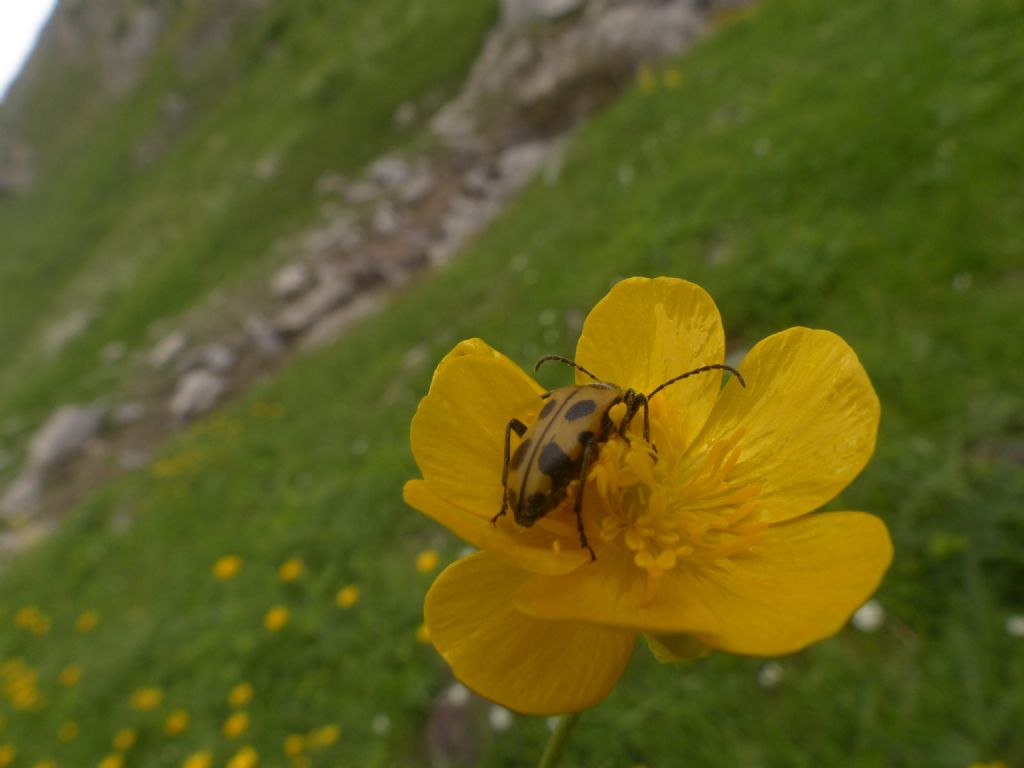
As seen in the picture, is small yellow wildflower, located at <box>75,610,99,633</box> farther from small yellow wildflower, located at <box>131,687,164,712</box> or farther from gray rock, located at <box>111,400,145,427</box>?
gray rock, located at <box>111,400,145,427</box>

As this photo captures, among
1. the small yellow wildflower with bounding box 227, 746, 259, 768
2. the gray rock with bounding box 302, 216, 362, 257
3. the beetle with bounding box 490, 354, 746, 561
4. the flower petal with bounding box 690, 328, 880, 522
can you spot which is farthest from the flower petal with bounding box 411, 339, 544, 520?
the gray rock with bounding box 302, 216, 362, 257

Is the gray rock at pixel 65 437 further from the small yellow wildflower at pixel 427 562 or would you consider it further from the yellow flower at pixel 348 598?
the small yellow wildflower at pixel 427 562

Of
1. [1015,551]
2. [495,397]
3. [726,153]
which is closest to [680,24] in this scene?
[726,153]

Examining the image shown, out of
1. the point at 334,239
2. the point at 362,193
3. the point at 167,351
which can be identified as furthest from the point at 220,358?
the point at 362,193

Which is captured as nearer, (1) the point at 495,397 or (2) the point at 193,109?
(1) the point at 495,397

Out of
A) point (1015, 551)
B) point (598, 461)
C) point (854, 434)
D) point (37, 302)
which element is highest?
point (598, 461)

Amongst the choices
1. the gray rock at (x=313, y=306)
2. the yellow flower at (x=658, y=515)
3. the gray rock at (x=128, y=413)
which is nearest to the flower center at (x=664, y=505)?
the yellow flower at (x=658, y=515)

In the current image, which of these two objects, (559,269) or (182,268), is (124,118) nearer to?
(182,268)
